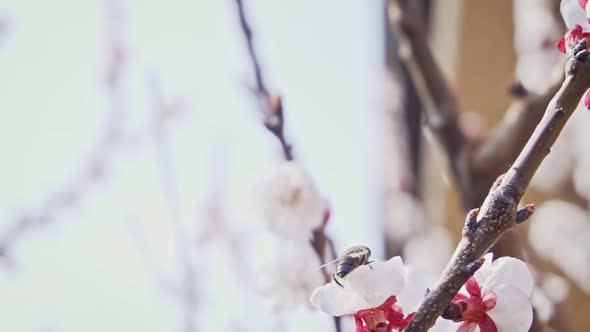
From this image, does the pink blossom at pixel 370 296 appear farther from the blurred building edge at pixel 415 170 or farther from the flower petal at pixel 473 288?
the blurred building edge at pixel 415 170

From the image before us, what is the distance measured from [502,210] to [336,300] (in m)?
0.11

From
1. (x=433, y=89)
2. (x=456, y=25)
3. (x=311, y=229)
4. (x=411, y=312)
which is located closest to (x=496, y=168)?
(x=433, y=89)

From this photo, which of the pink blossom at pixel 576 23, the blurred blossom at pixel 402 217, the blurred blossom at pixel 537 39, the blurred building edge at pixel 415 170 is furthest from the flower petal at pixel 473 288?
the blurred blossom at pixel 402 217

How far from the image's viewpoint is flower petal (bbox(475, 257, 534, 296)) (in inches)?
16.0

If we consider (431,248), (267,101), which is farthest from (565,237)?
(267,101)

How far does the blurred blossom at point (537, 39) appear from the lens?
3.74 ft

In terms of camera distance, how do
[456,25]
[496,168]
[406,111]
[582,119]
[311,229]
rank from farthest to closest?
1. [456,25]
2. [406,111]
3. [582,119]
4. [496,168]
5. [311,229]

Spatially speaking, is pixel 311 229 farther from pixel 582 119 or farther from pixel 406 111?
pixel 406 111

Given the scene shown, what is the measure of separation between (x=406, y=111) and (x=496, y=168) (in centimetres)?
97

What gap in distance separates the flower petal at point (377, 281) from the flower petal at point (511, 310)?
0.06m

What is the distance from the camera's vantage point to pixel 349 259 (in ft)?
1.35

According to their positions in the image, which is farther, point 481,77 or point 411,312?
point 481,77

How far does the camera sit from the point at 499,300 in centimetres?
40

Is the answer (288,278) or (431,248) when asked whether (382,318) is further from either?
(431,248)
